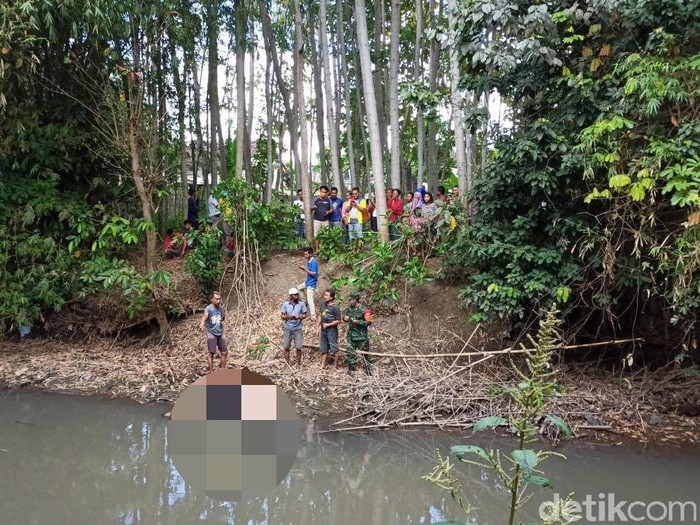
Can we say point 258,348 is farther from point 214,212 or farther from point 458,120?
point 458,120

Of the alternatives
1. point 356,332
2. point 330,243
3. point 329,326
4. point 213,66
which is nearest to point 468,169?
point 330,243

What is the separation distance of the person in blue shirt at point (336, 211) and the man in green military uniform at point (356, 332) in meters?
3.16

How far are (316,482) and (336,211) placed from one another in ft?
20.3

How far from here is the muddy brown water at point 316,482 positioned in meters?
4.51

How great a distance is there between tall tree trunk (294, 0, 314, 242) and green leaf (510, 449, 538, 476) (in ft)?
28.6

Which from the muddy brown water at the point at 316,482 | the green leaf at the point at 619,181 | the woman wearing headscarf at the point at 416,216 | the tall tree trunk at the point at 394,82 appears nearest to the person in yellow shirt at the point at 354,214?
the tall tree trunk at the point at 394,82

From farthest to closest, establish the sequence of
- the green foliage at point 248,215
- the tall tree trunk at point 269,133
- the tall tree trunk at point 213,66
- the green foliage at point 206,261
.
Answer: the tall tree trunk at point 269,133, the tall tree trunk at point 213,66, the green foliage at point 248,215, the green foliage at point 206,261

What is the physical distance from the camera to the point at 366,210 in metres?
10.5

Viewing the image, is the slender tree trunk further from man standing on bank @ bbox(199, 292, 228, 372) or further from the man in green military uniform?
man standing on bank @ bbox(199, 292, 228, 372)

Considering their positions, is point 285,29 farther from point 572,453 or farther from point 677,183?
point 572,453

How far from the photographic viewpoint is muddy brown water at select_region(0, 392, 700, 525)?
14.8ft

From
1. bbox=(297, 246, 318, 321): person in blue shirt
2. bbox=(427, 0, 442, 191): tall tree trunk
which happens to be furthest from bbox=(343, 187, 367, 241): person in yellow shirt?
bbox=(427, 0, 442, 191): tall tree trunk

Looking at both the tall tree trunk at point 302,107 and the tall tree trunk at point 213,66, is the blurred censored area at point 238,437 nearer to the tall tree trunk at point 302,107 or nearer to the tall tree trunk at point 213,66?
the tall tree trunk at point 302,107

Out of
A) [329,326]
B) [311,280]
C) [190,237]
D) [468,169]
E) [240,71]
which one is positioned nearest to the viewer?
[329,326]
